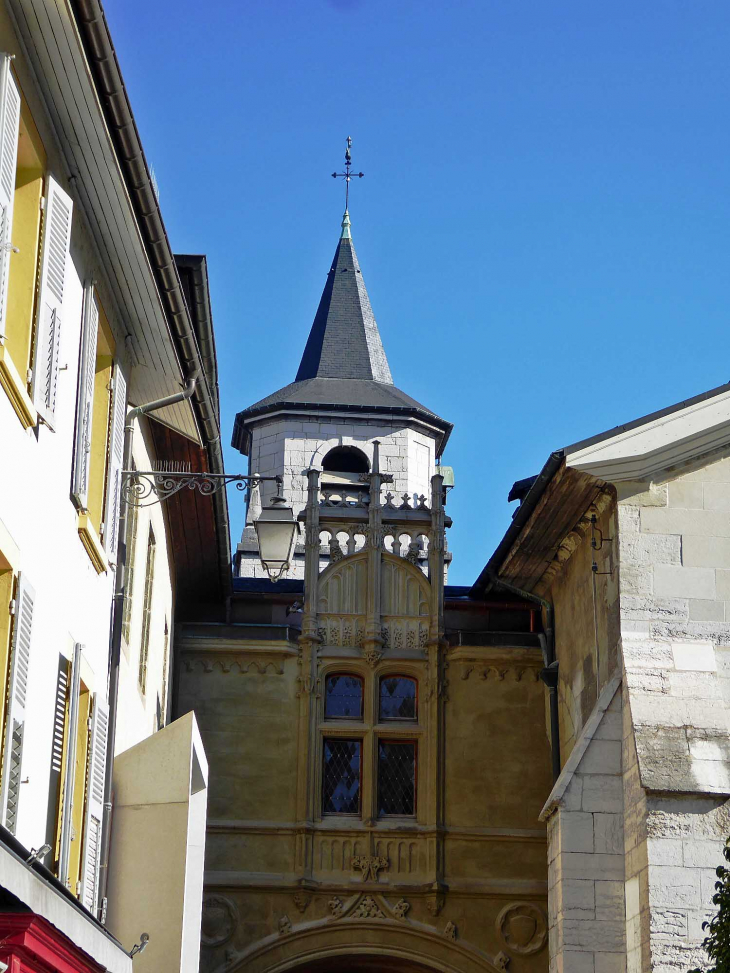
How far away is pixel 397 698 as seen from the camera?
1905 cm

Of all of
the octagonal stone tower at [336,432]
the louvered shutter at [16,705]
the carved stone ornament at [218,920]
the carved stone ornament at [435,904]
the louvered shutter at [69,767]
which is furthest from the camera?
the octagonal stone tower at [336,432]

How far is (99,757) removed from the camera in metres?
10.5

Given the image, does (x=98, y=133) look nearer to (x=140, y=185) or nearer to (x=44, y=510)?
(x=140, y=185)

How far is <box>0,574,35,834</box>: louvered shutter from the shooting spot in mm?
7379

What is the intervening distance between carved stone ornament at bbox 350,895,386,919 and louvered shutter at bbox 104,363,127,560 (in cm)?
793

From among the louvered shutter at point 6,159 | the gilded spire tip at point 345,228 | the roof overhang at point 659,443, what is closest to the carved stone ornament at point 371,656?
the roof overhang at point 659,443

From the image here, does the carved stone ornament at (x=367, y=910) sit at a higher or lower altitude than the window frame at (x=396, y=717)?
lower

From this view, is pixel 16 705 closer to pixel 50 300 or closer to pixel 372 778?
pixel 50 300

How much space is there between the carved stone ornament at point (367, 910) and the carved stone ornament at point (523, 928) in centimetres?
138

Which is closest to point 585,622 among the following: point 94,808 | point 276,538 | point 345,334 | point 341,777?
point 341,777

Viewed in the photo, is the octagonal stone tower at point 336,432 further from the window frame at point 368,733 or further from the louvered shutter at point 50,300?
the louvered shutter at point 50,300

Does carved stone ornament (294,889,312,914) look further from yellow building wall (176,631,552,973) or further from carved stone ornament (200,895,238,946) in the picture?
carved stone ornament (200,895,238,946)

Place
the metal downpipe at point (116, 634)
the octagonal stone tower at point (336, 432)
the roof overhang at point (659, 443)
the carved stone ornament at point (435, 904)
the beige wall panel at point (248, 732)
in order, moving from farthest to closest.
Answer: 1. the octagonal stone tower at point (336, 432)
2. the beige wall panel at point (248, 732)
3. the carved stone ornament at point (435, 904)
4. the roof overhang at point (659, 443)
5. the metal downpipe at point (116, 634)

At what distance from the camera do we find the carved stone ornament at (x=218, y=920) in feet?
57.6
